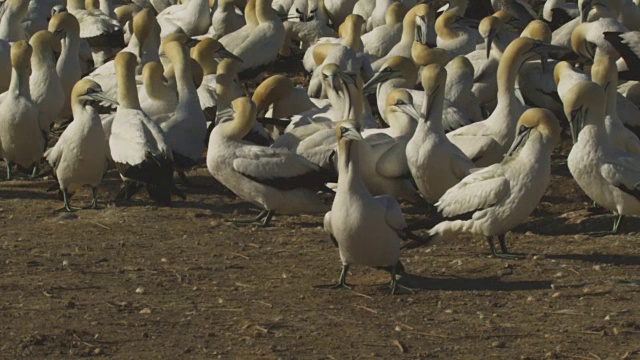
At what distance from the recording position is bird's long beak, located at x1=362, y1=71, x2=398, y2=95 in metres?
12.6

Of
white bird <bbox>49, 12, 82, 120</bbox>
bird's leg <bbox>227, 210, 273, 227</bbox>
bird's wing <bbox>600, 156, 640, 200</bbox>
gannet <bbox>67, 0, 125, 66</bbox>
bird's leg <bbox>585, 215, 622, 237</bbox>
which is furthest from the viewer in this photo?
gannet <bbox>67, 0, 125, 66</bbox>

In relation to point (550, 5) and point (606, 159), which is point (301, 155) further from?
point (550, 5)

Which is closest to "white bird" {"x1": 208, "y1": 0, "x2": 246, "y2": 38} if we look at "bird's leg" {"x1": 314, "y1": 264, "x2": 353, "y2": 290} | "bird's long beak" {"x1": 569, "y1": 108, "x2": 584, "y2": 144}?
"bird's long beak" {"x1": 569, "y1": 108, "x2": 584, "y2": 144}

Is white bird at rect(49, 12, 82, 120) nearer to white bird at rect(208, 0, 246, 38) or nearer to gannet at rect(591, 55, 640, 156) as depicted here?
white bird at rect(208, 0, 246, 38)

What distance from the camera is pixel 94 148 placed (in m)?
11.2

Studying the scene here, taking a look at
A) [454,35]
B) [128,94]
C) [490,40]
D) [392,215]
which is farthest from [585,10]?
[392,215]

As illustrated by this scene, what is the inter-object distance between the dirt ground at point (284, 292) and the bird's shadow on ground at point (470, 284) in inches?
0.4

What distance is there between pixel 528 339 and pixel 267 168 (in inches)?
132

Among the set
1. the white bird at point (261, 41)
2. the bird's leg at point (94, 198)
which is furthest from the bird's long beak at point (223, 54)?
the bird's leg at point (94, 198)

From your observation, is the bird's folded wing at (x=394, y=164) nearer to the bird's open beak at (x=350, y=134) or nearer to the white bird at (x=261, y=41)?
the bird's open beak at (x=350, y=134)

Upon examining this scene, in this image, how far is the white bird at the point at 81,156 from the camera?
36.5ft

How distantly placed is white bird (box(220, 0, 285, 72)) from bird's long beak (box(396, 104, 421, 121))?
3.61 m

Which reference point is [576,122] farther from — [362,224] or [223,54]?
[223,54]

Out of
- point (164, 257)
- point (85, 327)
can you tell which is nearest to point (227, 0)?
point (164, 257)
